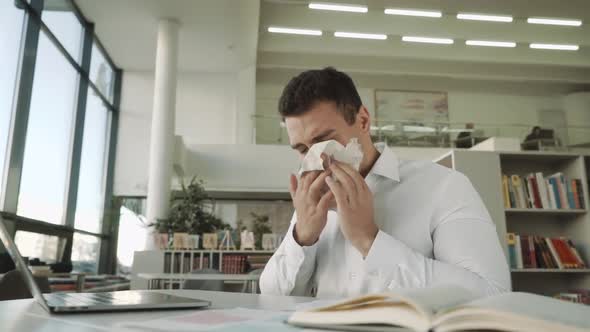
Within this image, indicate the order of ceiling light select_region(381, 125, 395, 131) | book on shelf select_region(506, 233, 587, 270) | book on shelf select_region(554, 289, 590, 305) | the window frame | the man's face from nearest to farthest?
the man's face < book on shelf select_region(554, 289, 590, 305) < book on shelf select_region(506, 233, 587, 270) < the window frame < ceiling light select_region(381, 125, 395, 131)

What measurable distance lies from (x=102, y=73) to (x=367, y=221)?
803cm

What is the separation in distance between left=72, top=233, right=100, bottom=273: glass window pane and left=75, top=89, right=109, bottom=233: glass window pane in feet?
0.51

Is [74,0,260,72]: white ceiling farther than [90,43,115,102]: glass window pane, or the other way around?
[90,43,115,102]: glass window pane

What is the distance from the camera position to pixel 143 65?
881 cm

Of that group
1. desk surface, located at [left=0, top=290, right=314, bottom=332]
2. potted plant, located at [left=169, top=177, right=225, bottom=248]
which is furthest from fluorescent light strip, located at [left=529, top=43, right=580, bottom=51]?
desk surface, located at [left=0, top=290, right=314, bottom=332]

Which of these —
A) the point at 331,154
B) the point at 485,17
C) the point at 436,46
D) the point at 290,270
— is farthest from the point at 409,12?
the point at 290,270

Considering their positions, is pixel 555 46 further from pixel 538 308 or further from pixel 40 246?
pixel 538 308

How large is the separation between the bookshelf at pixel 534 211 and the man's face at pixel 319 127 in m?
2.47

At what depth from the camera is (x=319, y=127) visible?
132cm

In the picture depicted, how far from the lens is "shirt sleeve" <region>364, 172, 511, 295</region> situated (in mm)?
1012

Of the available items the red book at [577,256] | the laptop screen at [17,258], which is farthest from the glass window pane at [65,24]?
the red book at [577,256]

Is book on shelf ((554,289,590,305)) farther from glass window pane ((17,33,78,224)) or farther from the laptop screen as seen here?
glass window pane ((17,33,78,224))

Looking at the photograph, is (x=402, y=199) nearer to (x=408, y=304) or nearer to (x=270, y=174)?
(x=408, y=304)

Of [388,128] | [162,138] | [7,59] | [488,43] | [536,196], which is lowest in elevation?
[536,196]
